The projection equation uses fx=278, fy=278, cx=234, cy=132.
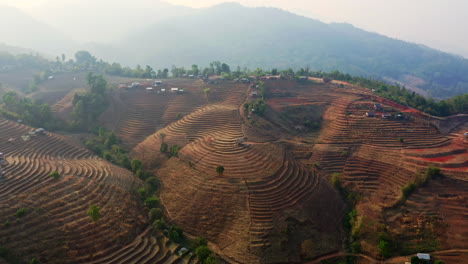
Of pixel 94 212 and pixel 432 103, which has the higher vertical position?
pixel 432 103

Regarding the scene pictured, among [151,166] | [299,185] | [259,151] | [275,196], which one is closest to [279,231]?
[275,196]

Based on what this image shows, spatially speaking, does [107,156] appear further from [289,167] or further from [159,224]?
[289,167]

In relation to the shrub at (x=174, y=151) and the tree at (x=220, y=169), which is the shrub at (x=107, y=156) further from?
the tree at (x=220, y=169)

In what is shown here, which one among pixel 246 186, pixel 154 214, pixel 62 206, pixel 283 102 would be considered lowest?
pixel 154 214

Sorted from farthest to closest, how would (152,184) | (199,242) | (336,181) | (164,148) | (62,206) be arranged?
(164,148), (152,184), (336,181), (62,206), (199,242)

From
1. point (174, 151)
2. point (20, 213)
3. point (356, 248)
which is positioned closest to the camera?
point (20, 213)

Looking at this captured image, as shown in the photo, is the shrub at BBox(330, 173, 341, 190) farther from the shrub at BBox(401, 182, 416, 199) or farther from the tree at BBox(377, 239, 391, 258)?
the tree at BBox(377, 239, 391, 258)

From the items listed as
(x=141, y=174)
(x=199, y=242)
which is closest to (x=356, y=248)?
(x=199, y=242)
